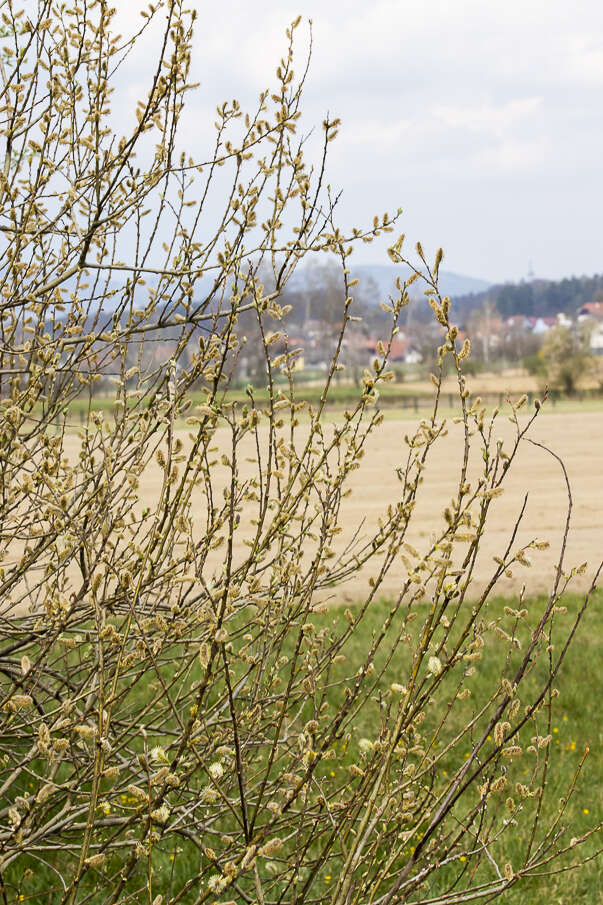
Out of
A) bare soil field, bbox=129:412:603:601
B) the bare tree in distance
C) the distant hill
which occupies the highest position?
the distant hill

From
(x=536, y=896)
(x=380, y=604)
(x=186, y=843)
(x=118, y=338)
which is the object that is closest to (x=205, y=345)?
(x=118, y=338)

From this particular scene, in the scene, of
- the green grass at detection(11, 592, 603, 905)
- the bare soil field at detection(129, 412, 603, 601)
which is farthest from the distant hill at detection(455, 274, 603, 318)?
the green grass at detection(11, 592, 603, 905)

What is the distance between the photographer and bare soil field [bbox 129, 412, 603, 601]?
36.3 ft

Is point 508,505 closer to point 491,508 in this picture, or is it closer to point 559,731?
point 491,508

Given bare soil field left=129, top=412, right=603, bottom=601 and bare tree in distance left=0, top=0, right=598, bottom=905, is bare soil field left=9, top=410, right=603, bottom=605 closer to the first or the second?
bare soil field left=129, top=412, right=603, bottom=601

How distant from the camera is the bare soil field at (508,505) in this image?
11.1 meters

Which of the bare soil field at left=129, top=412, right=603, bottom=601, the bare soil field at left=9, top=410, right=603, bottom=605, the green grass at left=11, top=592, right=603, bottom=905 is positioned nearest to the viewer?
the green grass at left=11, top=592, right=603, bottom=905

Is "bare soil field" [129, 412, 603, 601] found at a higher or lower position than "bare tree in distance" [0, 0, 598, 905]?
lower

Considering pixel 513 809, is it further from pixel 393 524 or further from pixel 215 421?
pixel 215 421

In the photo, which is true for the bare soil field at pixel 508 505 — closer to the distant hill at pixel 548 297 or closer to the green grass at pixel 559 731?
the green grass at pixel 559 731

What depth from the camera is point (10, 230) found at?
9.84 feet

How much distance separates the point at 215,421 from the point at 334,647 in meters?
0.81

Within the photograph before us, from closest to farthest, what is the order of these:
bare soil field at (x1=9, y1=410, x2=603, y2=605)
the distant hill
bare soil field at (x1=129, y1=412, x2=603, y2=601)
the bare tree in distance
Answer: the bare tree in distance
bare soil field at (x1=9, y1=410, x2=603, y2=605)
bare soil field at (x1=129, y1=412, x2=603, y2=601)
the distant hill

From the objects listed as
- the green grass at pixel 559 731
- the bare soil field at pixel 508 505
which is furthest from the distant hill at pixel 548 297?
the green grass at pixel 559 731
